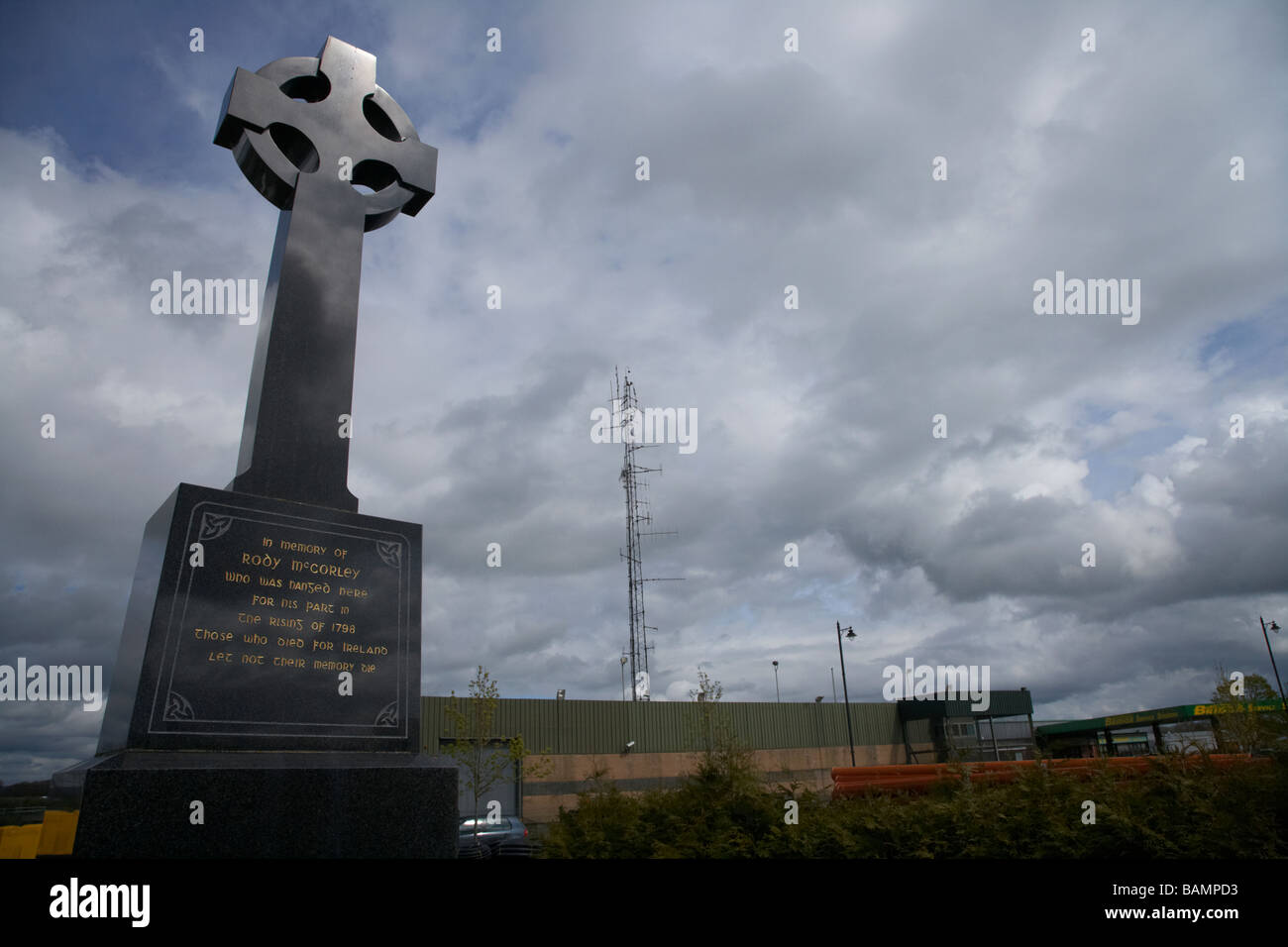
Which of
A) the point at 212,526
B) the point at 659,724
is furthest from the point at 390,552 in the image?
the point at 659,724

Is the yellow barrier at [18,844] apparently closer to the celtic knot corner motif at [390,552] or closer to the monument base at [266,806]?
the monument base at [266,806]

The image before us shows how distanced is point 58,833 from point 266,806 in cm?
142

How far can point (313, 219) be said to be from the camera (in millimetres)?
8641

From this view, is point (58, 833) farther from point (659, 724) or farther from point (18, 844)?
point (659, 724)

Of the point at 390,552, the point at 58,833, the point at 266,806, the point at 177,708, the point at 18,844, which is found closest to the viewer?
the point at 58,833

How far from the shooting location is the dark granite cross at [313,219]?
7508 mm

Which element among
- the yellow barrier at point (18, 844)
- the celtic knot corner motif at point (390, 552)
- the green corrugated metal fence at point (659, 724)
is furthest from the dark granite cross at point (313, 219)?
the green corrugated metal fence at point (659, 724)

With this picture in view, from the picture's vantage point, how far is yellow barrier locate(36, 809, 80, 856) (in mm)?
5184

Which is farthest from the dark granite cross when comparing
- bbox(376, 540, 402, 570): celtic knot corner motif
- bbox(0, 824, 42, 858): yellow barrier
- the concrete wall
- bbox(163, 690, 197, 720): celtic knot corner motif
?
the concrete wall

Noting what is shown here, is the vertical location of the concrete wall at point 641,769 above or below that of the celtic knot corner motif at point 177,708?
below

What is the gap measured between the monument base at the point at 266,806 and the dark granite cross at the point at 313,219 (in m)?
2.60
